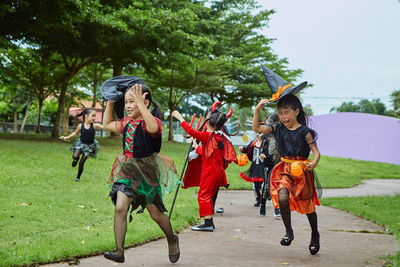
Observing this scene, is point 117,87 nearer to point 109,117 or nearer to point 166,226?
point 109,117

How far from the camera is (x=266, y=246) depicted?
5719 mm

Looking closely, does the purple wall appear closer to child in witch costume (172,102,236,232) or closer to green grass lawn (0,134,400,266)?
green grass lawn (0,134,400,266)

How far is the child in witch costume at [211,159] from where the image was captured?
6836 mm

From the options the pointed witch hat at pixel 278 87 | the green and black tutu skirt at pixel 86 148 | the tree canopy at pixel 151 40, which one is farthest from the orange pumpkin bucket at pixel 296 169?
the tree canopy at pixel 151 40

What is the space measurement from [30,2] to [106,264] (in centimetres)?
1478

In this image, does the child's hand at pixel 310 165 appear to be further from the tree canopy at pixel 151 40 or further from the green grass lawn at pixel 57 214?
the tree canopy at pixel 151 40

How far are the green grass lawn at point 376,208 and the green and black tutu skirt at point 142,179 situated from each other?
142 inches

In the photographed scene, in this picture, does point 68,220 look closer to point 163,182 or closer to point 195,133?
point 195,133

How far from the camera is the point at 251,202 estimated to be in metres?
10.4

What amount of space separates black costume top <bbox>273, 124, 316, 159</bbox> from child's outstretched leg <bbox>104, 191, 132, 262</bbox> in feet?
6.68

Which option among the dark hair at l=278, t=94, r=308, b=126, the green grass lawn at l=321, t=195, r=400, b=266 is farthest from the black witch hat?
the green grass lawn at l=321, t=195, r=400, b=266

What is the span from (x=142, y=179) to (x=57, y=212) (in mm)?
3286

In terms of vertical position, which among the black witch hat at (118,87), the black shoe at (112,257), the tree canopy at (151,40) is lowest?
the black shoe at (112,257)

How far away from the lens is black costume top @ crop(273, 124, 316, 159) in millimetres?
5359
